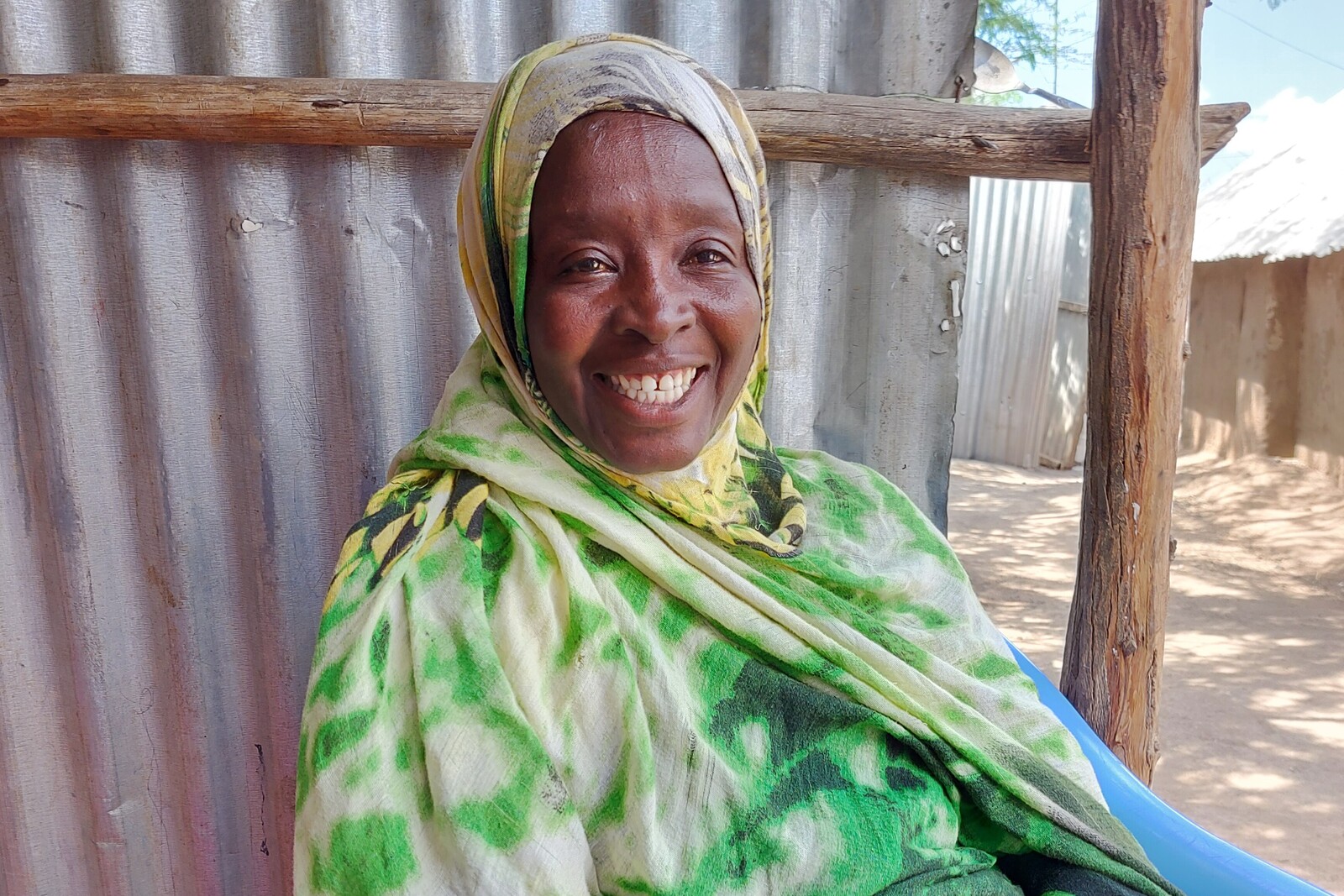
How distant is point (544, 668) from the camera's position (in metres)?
1.10

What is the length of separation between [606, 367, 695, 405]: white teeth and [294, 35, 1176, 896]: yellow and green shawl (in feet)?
0.34

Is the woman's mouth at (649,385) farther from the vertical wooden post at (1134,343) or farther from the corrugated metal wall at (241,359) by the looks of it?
the vertical wooden post at (1134,343)

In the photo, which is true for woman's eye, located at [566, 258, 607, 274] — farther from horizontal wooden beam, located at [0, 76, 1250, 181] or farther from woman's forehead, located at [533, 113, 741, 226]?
horizontal wooden beam, located at [0, 76, 1250, 181]

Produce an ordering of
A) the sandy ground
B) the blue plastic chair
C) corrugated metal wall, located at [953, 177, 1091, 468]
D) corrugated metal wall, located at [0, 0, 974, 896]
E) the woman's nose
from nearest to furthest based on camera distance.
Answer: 1. the woman's nose
2. the blue plastic chair
3. corrugated metal wall, located at [0, 0, 974, 896]
4. the sandy ground
5. corrugated metal wall, located at [953, 177, 1091, 468]

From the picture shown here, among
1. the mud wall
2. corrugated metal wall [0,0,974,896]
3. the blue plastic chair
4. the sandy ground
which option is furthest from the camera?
the mud wall

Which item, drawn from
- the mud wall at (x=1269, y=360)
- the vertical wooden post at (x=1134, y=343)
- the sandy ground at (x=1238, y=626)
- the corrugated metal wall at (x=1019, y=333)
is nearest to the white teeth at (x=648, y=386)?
the vertical wooden post at (x=1134, y=343)

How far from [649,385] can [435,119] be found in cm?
77

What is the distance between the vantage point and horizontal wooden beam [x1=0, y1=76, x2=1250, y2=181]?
1574mm

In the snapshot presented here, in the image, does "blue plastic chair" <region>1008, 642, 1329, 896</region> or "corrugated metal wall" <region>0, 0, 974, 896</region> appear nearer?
"blue plastic chair" <region>1008, 642, 1329, 896</region>

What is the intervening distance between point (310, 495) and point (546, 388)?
0.85 m

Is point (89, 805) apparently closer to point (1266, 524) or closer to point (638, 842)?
point (638, 842)

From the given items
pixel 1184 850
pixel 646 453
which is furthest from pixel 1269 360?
pixel 646 453

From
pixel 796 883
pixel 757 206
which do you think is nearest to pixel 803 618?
pixel 796 883

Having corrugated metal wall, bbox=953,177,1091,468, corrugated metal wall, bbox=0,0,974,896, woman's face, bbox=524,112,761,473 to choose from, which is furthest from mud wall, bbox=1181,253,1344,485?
woman's face, bbox=524,112,761,473
